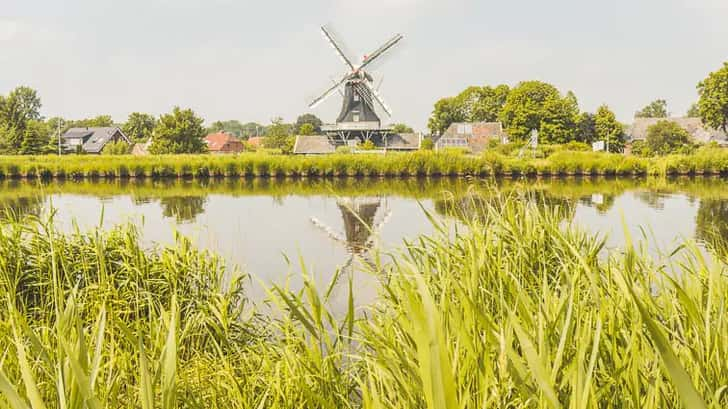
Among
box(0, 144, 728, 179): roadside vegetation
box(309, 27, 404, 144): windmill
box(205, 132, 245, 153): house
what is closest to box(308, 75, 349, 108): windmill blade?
box(309, 27, 404, 144): windmill

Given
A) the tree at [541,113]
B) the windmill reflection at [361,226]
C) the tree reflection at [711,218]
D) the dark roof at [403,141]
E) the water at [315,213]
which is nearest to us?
the water at [315,213]

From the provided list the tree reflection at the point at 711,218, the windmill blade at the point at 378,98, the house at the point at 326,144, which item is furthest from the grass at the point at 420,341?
the house at the point at 326,144

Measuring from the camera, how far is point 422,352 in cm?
84

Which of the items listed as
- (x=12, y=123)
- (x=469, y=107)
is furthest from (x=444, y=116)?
(x=12, y=123)

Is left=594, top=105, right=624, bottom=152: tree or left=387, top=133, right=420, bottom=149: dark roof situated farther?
left=594, top=105, right=624, bottom=152: tree

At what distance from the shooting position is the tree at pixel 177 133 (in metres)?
39.8

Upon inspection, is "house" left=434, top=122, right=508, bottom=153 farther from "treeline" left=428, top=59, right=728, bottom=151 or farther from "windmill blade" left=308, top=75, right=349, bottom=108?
"windmill blade" left=308, top=75, right=349, bottom=108

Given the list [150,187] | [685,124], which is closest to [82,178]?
[150,187]

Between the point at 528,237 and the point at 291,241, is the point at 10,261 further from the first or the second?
the point at 291,241

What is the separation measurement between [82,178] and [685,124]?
49199 mm

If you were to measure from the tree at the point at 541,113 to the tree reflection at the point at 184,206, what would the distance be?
33.1 metres

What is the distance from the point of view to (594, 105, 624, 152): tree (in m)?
45.5

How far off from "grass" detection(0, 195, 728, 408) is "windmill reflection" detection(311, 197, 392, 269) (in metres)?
3.88

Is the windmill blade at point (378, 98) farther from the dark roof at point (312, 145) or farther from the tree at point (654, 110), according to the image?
the tree at point (654, 110)
